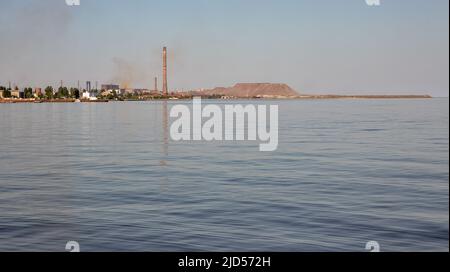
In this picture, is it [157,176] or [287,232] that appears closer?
[287,232]

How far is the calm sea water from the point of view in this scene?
14914 millimetres

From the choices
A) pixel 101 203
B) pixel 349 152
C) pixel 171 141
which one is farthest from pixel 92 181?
pixel 171 141

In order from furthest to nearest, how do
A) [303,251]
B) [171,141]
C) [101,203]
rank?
[171,141]
[101,203]
[303,251]

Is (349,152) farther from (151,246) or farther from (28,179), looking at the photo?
(151,246)

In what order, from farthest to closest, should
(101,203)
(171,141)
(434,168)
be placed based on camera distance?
(171,141) < (434,168) < (101,203)

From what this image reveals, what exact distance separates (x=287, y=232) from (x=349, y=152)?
74.4ft

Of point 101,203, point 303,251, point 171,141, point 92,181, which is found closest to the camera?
point 303,251

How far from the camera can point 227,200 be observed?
20.4 m

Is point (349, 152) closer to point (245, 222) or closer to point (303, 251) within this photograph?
point (245, 222)

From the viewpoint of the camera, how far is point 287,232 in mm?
15523

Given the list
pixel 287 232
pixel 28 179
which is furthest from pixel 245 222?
pixel 28 179

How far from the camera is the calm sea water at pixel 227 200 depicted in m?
14.9
